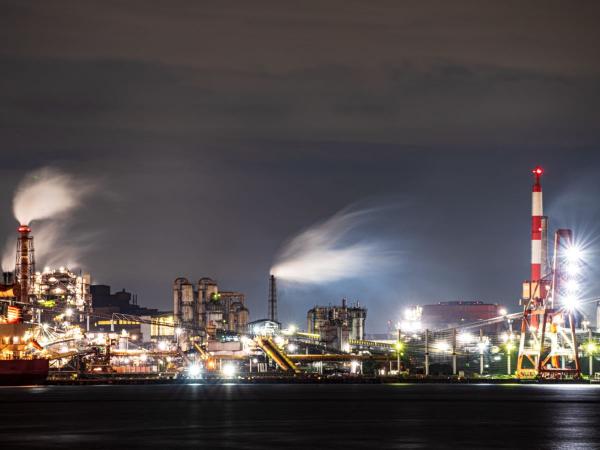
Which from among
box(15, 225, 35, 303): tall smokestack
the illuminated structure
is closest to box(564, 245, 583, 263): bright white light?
the illuminated structure

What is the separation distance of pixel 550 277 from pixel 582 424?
9306 cm

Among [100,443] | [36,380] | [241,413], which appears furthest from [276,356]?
[100,443]

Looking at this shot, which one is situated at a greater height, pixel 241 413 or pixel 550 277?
pixel 550 277

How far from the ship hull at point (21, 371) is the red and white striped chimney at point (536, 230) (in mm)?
67850

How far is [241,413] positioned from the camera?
7669 cm

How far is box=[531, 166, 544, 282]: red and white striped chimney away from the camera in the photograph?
153m

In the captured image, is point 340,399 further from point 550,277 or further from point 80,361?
point 80,361

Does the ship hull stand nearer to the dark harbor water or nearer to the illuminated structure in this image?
the dark harbor water

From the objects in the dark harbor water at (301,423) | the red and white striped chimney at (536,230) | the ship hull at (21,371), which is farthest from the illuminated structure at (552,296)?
the ship hull at (21,371)

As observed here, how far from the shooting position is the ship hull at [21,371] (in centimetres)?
14962

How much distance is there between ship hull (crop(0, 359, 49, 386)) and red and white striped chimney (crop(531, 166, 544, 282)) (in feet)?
223

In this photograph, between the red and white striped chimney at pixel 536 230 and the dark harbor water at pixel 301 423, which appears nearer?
the dark harbor water at pixel 301 423

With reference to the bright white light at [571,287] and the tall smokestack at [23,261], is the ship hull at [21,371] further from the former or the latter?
the bright white light at [571,287]

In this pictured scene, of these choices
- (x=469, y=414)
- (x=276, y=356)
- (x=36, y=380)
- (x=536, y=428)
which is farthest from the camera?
(x=276, y=356)
